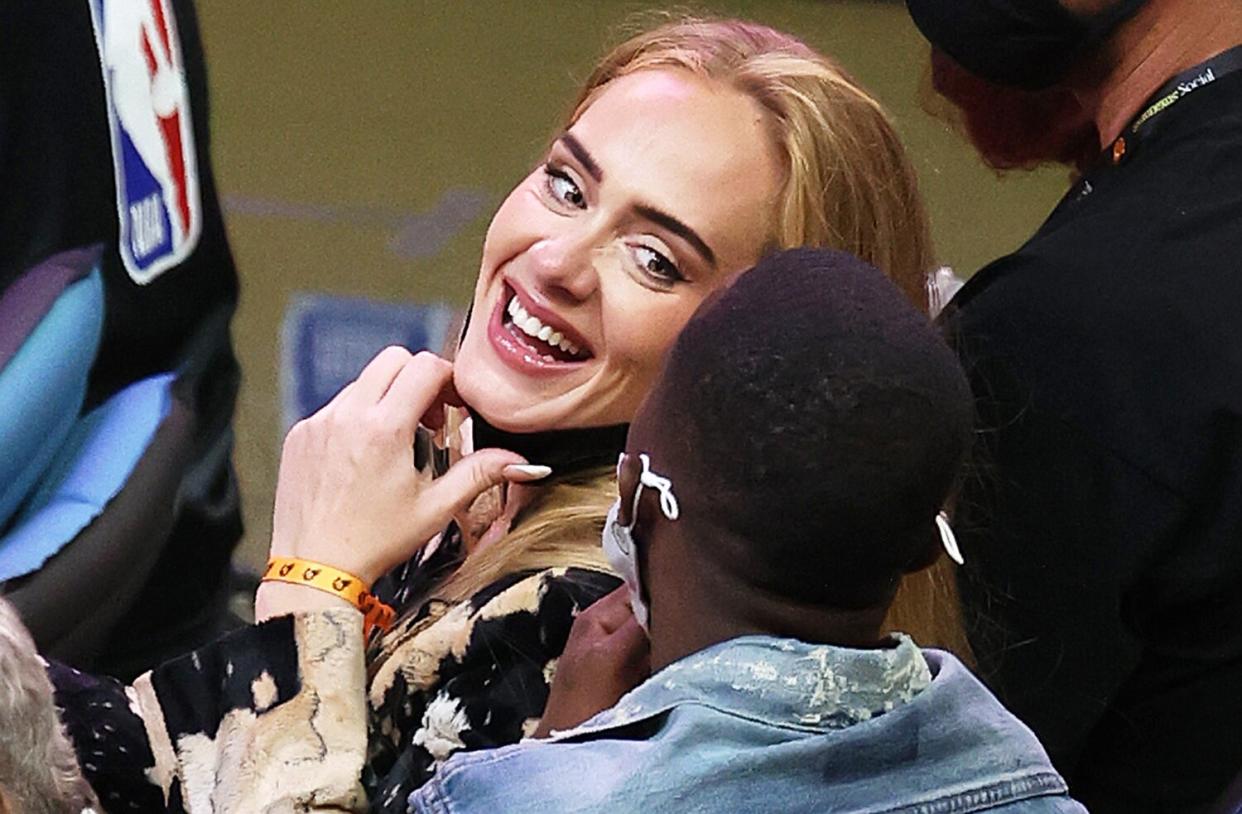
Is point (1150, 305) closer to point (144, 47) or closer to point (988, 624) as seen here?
point (988, 624)

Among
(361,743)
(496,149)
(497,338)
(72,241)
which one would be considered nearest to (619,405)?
(497,338)

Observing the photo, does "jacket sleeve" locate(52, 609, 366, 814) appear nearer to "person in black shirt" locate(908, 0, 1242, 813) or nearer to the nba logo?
"person in black shirt" locate(908, 0, 1242, 813)

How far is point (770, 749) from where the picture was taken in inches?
29.1

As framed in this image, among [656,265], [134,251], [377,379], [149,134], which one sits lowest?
[134,251]

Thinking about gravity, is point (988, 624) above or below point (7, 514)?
above

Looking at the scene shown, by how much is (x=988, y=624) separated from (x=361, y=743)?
1.84 feet

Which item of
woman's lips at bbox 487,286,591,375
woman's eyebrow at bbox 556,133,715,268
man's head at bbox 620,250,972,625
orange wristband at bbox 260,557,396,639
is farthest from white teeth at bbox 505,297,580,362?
man's head at bbox 620,250,972,625

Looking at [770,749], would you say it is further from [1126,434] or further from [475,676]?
[1126,434]

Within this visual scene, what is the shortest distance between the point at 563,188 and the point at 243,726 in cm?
45

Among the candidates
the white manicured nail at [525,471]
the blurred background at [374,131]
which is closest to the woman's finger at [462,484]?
the white manicured nail at [525,471]

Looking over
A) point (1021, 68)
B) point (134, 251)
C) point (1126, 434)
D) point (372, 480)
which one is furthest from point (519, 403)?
point (134, 251)

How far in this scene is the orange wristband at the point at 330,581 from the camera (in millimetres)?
1119

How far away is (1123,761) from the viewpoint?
4.59ft

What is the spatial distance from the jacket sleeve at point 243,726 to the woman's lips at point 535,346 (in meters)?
0.22
